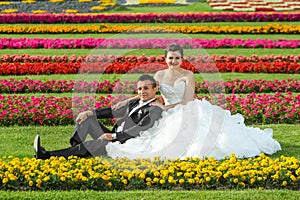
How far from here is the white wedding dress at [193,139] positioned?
7.35 m

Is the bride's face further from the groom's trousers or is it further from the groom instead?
the groom's trousers

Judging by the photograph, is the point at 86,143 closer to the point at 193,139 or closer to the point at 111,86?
the point at 193,139

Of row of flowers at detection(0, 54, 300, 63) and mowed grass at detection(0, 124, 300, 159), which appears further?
row of flowers at detection(0, 54, 300, 63)

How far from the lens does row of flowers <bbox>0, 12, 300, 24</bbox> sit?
20.7 metres

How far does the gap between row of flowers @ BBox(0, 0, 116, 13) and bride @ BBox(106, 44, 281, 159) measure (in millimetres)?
16695

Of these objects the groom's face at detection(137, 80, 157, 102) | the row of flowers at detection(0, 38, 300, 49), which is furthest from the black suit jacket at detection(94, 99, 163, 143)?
the row of flowers at detection(0, 38, 300, 49)

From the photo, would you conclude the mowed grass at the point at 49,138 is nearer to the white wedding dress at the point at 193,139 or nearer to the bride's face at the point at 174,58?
the white wedding dress at the point at 193,139

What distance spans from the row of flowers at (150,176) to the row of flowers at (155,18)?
46.7ft

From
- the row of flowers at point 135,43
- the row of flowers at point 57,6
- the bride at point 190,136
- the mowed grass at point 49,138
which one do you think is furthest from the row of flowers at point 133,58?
the row of flowers at point 57,6

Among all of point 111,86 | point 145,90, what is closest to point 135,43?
point 111,86

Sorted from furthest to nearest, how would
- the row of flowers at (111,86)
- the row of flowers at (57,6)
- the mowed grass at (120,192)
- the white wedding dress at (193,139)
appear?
1. the row of flowers at (57,6)
2. the row of flowers at (111,86)
3. the white wedding dress at (193,139)
4. the mowed grass at (120,192)

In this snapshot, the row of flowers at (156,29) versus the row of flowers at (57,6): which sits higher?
the row of flowers at (57,6)

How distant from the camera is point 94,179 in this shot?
6.57m

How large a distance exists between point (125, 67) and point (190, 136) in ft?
20.4
